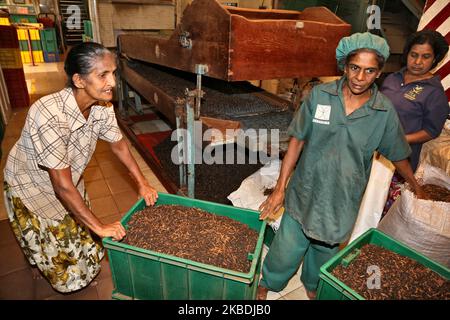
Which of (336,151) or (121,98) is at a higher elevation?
(336,151)

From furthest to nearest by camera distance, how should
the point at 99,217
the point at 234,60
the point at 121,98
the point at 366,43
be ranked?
the point at 121,98 < the point at 99,217 < the point at 234,60 < the point at 366,43

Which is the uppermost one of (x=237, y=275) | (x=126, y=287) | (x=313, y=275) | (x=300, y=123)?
(x=300, y=123)

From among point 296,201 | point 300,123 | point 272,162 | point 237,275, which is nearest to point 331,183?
point 296,201

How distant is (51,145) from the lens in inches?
52.0

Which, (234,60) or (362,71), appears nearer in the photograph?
(362,71)

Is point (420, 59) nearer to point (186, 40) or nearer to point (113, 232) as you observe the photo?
point (186, 40)

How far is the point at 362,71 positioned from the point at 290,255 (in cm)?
111

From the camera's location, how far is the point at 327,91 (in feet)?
4.73

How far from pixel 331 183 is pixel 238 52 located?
86 centimetres

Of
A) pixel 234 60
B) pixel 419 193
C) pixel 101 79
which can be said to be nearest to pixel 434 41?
pixel 419 193

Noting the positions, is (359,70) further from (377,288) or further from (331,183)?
(377,288)

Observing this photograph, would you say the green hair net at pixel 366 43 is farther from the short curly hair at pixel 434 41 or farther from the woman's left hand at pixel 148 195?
the woman's left hand at pixel 148 195

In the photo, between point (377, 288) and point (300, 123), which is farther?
point (300, 123)

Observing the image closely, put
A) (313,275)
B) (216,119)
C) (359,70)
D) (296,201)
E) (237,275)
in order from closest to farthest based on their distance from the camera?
(237,275), (359,70), (296,201), (313,275), (216,119)
